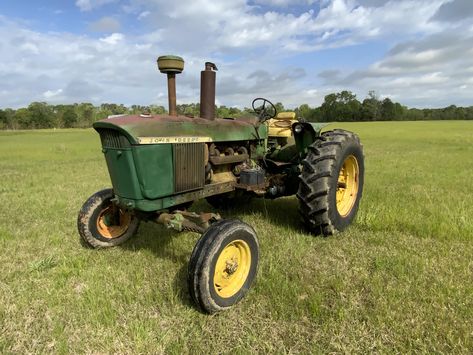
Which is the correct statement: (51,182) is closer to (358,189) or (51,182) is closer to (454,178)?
(358,189)

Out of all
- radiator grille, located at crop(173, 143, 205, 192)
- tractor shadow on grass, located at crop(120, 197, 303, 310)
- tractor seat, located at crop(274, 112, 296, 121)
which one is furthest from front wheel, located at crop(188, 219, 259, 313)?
tractor seat, located at crop(274, 112, 296, 121)

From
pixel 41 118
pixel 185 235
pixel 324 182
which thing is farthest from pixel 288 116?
pixel 41 118

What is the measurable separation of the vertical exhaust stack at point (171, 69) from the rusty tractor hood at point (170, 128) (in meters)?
0.16

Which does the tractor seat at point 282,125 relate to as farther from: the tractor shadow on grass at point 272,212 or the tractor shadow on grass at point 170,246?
the tractor shadow on grass at point 170,246

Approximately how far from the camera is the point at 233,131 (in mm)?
4512

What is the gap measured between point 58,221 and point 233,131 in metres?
3.21

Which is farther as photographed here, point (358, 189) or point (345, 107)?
point (345, 107)

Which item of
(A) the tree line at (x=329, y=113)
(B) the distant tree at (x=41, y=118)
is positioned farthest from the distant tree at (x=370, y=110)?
(B) the distant tree at (x=41, y=118)

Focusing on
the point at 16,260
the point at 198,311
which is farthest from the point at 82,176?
the point at 198,311

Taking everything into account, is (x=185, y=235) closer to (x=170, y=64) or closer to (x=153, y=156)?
(x=153, y=156)

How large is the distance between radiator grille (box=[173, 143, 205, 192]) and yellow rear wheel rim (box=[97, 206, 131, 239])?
129 centimetres

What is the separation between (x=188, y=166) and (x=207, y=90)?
94 centimetres

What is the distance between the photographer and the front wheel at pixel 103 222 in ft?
14.5

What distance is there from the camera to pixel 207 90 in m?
4.20
